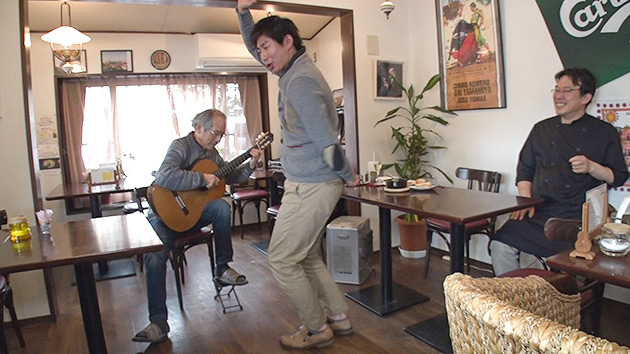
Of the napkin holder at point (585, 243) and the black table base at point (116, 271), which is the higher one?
the napkin holder at point (585, 243)

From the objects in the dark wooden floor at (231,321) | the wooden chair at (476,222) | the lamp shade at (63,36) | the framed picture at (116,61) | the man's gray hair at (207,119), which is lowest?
the dark wooden floor at (231,321)

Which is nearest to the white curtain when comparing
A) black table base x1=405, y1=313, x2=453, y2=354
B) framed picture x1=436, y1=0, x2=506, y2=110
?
framed picture x1=436, y1=0, x2=506, y2=110

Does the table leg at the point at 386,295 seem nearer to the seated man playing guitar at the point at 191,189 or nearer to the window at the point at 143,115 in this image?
the seated man playing guitar at the point at 191,189

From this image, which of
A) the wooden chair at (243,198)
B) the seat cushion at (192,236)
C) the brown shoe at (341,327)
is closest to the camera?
the brown shoe at (341,327)

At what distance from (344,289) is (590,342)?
2.68 meters

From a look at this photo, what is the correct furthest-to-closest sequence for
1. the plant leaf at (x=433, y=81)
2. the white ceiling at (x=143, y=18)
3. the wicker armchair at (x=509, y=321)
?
the white ceiling at (x=143, y=18), the plant leaf at (x=433, y=81), the wicker armchair at (x=509, y=321)

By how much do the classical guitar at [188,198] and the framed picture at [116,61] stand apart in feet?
8.85

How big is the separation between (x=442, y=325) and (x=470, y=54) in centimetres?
213

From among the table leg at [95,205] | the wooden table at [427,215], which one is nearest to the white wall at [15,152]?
the table leg at [95,205]

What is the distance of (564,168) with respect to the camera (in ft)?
8.35

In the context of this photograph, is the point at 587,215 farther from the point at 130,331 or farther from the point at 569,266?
the point at 130,331

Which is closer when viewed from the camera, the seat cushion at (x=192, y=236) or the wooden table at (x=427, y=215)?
the wooden table at (x=427, y=215)

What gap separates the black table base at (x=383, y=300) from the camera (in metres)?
2.79

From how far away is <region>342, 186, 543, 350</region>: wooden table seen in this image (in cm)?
211
